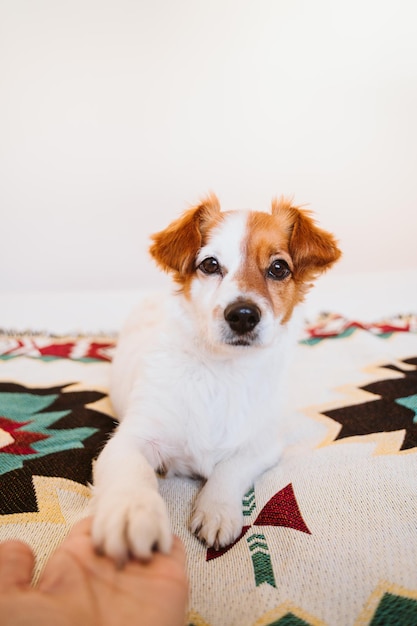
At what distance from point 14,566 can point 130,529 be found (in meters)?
0.18

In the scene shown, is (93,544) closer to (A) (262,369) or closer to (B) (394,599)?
(B) (394,599)

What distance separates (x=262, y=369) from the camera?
1.35m

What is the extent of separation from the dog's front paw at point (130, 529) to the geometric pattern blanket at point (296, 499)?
0.19 metres

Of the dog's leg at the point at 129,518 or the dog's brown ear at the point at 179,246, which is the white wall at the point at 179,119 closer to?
the dog's brown ear at the point at 179,246

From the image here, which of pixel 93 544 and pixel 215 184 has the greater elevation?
pixel 215 184

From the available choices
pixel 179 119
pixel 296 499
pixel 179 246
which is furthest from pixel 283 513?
pixel 179 119

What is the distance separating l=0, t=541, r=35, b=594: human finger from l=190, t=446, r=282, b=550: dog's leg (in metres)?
0.38

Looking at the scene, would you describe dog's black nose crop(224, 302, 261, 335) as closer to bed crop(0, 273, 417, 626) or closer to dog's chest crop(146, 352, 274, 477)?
Answer: dog's chest crop(146, 352, 274, 477)

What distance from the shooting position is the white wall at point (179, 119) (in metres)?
2.98

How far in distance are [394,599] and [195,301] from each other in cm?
88

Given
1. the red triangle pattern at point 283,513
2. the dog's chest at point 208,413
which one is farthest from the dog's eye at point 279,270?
the red triangle pattern at point 283,513

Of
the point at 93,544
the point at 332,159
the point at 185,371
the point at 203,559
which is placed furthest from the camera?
the point at 332,159

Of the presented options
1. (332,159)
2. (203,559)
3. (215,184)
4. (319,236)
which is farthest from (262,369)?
(332,159)

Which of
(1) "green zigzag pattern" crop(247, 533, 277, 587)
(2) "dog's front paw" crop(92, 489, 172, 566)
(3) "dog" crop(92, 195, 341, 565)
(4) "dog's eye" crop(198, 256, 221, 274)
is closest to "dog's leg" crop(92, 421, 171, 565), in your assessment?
(2) "dog's front paw" crop(92, 489, 172, 566)
